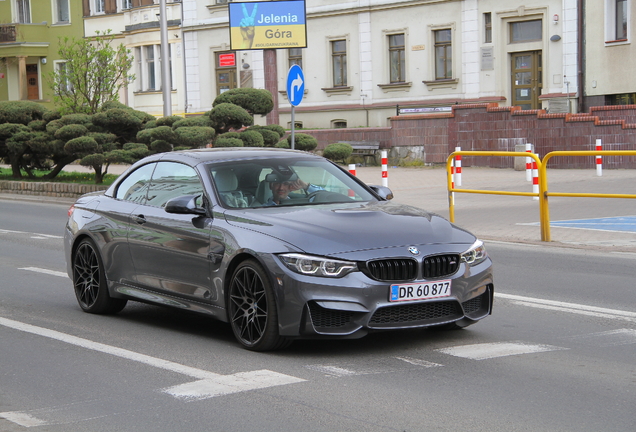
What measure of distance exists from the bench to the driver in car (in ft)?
89.3

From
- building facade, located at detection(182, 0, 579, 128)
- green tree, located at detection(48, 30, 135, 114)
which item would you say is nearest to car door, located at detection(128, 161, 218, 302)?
green tree, located at detection(48, 30, 135, 114)

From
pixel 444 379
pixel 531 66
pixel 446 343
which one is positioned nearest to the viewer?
pixel 444 379

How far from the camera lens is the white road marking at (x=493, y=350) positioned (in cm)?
707

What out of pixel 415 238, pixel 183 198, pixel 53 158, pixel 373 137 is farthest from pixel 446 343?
pixel 373 137

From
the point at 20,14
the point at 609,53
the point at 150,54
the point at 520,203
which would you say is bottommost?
the point at 520,203

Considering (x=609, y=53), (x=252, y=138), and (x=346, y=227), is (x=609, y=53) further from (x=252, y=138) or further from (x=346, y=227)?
(x=346, y=227)

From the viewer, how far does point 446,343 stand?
749 centimetres

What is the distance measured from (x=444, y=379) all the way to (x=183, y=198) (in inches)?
100

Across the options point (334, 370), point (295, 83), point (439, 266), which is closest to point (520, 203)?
point (295, 83)

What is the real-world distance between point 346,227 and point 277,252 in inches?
20.5

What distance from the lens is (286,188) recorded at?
26.3 feet

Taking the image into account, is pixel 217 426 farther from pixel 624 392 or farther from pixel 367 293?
pixel 624 392

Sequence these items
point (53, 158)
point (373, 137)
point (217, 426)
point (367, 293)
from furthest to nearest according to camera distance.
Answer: point (373, 137) → point (53, 158) → point (367, 293) → point (217, 426)

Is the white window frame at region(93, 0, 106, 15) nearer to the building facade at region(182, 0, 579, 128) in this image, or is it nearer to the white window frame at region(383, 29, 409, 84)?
the building facade at region(182, 0, 579, 128)
